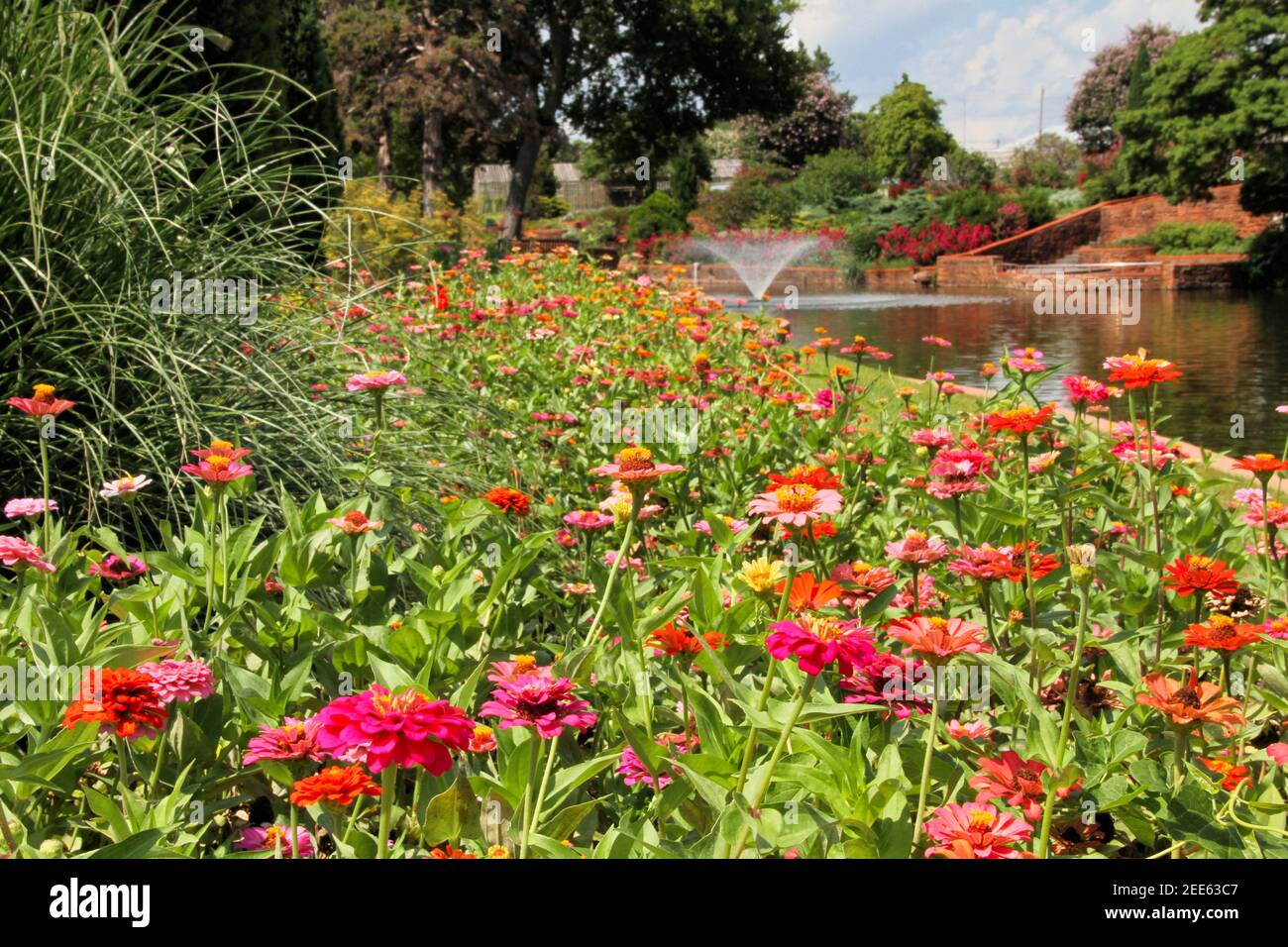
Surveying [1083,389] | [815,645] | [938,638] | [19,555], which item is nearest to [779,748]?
[815,645]

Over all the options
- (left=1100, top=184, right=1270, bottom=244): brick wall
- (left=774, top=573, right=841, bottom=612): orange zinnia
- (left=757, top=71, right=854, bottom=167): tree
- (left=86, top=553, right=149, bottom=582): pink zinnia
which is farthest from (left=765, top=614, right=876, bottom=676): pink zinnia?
(left=757, top=71, right=854, bottom=167): tree

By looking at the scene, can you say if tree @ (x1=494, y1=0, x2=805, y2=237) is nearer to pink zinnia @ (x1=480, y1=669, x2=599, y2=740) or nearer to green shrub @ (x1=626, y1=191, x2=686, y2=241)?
green shrub @ (x1=626, y1=191, x2=686, y2=241)

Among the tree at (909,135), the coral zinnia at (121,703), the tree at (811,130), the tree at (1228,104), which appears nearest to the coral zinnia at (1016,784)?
the coral zinnia at (121,703)

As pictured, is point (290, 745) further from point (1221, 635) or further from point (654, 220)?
point (654, 220)

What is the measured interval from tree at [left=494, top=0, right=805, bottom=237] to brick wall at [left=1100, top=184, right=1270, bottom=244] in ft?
29.0

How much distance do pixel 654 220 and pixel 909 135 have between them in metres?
15.6

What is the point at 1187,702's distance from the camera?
4.71ft

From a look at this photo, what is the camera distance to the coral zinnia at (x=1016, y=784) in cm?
137

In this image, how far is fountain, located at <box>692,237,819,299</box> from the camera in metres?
25.7

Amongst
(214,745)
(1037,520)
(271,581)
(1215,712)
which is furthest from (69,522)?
(1215,712)

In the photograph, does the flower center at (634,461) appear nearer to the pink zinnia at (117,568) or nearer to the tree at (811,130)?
the pink zinnia at (117,568)

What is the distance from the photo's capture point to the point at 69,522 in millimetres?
2762

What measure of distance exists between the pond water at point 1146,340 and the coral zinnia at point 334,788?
3528mm
